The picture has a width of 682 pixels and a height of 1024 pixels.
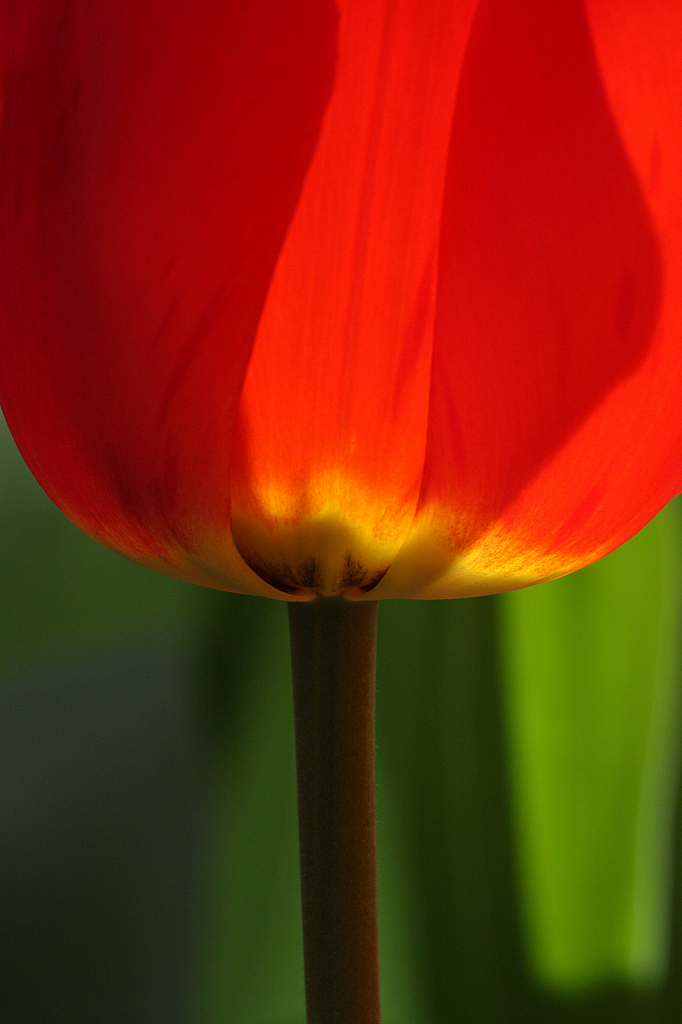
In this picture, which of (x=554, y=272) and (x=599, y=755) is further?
(x=599, y=755)

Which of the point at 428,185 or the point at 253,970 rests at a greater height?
the point at 428,185

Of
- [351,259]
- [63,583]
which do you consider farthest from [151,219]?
[63,583]

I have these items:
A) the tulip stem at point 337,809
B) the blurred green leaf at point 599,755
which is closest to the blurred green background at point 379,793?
the blurred green leaf at point 599,755

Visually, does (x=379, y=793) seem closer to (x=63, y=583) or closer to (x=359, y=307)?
(x=63, y=583)

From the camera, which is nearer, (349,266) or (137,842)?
(349,266)

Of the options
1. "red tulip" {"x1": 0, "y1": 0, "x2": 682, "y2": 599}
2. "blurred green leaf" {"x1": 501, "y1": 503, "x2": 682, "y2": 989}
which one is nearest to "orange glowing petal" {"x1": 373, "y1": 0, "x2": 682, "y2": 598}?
"red tulip" {"x1": 0, "y1": 0, "x2": 682, "y2": 599}

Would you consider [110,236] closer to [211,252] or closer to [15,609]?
[211,252]

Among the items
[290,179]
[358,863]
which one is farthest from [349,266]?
[358,863]

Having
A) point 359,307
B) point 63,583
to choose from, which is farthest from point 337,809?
point 63,583
